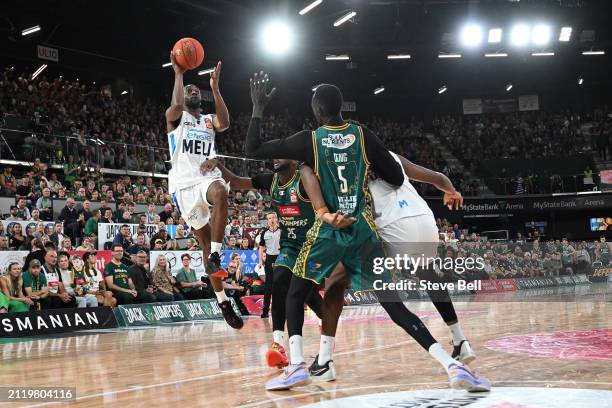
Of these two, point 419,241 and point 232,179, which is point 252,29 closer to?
point 232,179

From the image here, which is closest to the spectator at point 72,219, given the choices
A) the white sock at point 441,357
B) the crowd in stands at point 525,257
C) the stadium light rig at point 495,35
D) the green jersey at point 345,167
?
the crowd in stands at point 525,257

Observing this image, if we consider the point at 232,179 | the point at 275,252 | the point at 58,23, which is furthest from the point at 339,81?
the point at 232,179

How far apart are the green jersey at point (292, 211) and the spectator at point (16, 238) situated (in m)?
8.10

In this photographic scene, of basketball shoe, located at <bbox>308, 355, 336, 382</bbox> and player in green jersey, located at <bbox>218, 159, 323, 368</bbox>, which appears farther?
player in green jersey, located at <bbox>218, 159, 323, 368</bbox>

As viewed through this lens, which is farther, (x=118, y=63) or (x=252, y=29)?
(x=118, y=63)

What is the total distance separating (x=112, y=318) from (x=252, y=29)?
14529 millimetres

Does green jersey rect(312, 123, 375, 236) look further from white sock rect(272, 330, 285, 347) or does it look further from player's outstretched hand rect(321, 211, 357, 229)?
white sock rect(272, 330, 285, 347)

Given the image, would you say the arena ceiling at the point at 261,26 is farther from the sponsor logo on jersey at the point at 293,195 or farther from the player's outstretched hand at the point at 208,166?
the sponsor logo on jersey at the point at 293,195

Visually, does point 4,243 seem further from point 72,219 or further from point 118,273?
point 72,219

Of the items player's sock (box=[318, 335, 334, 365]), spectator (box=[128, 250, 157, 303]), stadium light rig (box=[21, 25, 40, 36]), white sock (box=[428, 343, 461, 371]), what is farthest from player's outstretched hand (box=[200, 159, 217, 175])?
stadium light rig (box=[21, 25, 40, 36])

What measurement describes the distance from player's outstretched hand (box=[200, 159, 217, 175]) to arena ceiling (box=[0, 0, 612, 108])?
650 inches

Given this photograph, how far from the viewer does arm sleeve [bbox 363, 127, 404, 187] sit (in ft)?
16.2

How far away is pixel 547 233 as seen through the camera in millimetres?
38469

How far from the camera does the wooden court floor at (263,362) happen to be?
4863 mm
